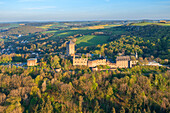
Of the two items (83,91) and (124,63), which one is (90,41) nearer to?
(124,63)

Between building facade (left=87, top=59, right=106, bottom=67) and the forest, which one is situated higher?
building facade (left=87, top=59, right=106, bottom=67)

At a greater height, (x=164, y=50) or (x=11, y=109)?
(x=164, y=50)

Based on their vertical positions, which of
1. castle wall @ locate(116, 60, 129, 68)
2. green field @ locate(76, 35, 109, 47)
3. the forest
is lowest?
Answer: the forest

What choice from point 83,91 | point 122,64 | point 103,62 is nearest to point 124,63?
point 122,64

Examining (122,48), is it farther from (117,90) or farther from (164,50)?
(117,90)

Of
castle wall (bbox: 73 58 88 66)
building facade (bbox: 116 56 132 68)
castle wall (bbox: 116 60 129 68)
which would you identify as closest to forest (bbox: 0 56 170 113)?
castle wall (bbox: 73 58 88 66)

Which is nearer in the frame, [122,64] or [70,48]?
[122,64]

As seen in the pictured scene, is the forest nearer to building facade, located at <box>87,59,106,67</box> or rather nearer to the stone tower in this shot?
building facade, located at <box>87,59,106,67</box>

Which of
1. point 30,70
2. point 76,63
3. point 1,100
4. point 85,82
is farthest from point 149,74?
point 1,100

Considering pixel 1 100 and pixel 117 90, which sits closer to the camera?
pixel 1 100

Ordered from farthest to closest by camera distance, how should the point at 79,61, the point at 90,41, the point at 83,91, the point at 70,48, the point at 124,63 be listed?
the point at 90,41 → the point at 70,48 → the point at 79,61 → the point at 124,63 → the point at 83,91

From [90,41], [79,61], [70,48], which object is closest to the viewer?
[79,61]
